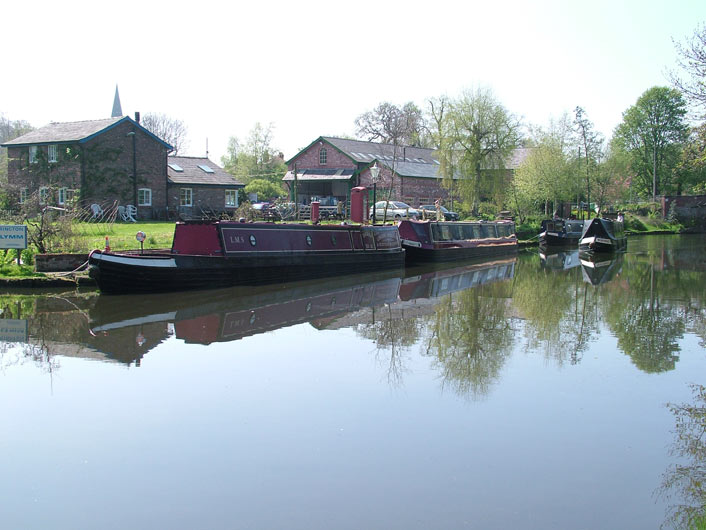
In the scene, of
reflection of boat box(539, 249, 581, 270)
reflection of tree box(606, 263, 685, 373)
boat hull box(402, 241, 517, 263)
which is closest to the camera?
reflection of tree box(606, 263, 685, 373)

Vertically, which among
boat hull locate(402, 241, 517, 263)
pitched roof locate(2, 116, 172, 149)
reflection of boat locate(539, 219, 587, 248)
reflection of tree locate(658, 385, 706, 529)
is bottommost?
reflection of tree locate(658, 385, 706, 529)

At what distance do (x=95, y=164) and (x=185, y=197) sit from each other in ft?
16.6

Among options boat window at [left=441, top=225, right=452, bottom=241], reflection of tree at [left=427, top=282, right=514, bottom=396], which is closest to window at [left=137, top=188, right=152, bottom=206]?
boat window at [left=441, top=225, right=452, bottom=241]

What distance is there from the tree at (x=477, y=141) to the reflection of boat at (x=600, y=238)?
7.39 meters

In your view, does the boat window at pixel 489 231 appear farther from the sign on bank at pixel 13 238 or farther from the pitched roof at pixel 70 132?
the sign on bank at pixel 13 238

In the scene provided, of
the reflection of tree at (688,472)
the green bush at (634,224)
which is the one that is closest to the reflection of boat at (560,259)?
the green bush at (634,224)

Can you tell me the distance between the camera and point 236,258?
16.6 meters

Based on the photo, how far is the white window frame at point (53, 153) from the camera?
104 feet

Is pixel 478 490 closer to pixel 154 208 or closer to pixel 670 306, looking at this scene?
pixel 670 306

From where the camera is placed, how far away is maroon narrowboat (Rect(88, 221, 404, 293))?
577 inches

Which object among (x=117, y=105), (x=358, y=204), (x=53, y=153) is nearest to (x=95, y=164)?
(x=53, y=153)

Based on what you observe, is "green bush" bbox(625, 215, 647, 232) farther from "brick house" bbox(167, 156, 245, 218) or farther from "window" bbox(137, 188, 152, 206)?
"window" bbox(137, 188, 152, 206)

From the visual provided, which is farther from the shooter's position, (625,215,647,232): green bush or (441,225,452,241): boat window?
(625,215,647,232): green bush

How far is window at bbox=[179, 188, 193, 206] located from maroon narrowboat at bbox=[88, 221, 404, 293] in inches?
638
